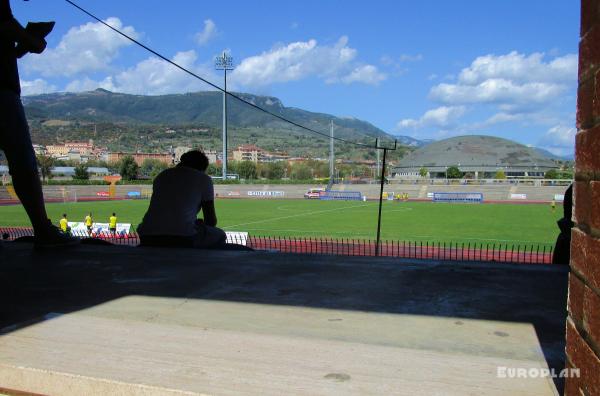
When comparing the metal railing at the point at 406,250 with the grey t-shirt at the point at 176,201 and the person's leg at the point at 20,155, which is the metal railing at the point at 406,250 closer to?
the grey t-shirt at the point at 176,201

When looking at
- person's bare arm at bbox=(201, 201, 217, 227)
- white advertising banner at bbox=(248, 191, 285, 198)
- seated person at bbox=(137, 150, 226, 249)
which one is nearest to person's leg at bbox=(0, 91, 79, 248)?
seated person at bbox=(137, 150, 226, 249)

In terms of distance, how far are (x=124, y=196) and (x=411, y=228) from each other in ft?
161

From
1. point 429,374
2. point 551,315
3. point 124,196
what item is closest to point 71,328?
point 429,374

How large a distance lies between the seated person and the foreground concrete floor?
0.92 m

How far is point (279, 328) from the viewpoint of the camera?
2.39 meters

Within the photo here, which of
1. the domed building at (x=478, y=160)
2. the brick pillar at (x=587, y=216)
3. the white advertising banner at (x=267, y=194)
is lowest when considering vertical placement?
the white advertising banner at (x=267, y=194)

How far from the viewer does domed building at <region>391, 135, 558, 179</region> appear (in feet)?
508

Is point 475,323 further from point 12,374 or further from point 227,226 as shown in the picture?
point 227,226

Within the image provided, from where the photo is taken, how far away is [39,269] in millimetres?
4043

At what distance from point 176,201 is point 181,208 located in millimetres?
81

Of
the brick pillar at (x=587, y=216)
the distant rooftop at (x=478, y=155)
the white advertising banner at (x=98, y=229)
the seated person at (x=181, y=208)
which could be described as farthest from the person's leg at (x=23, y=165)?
the distant rooftop at (x=478, y=155)

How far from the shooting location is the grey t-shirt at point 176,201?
492 centimetres

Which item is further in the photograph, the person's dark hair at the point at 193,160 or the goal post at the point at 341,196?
the goal post at the point at 341,196
